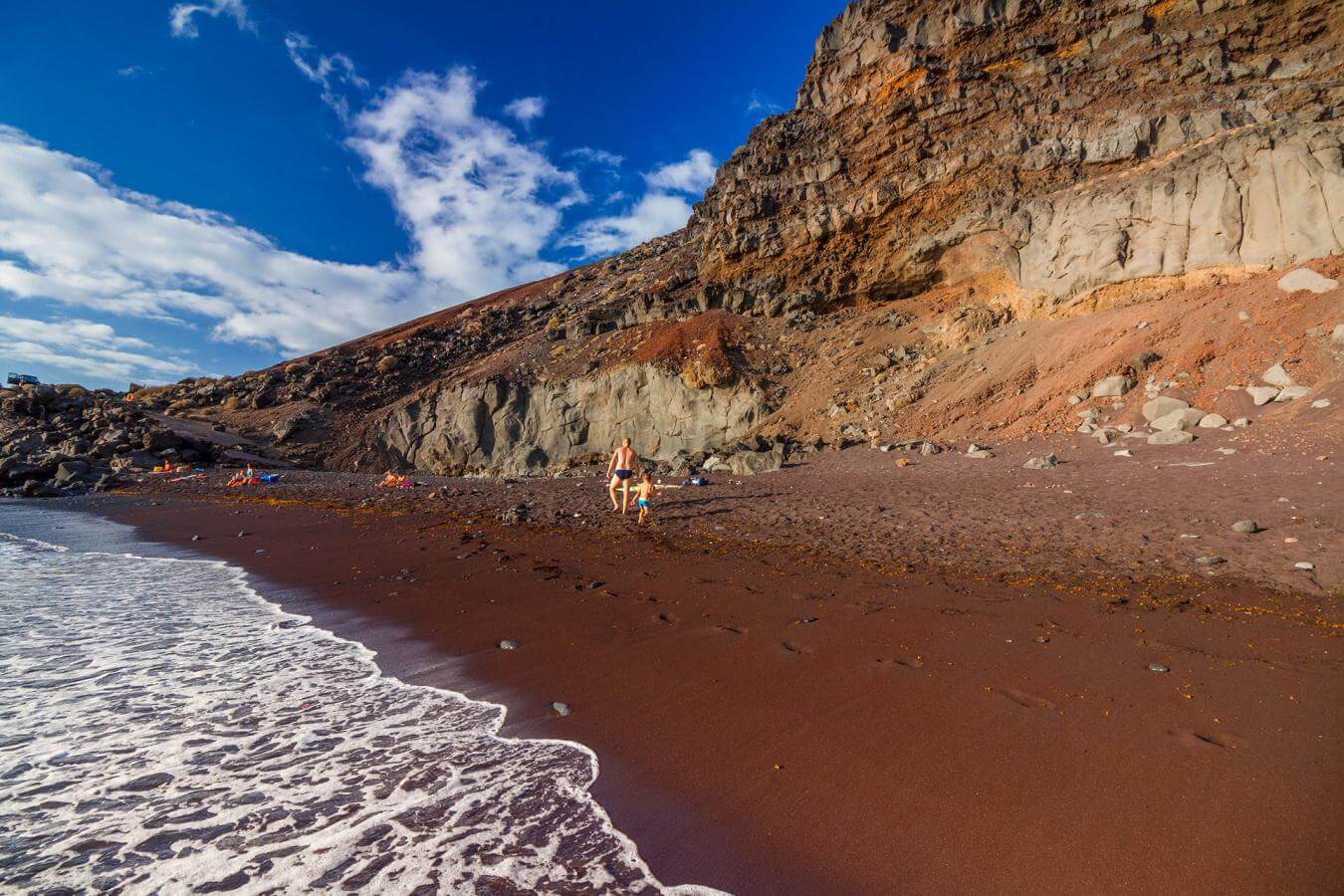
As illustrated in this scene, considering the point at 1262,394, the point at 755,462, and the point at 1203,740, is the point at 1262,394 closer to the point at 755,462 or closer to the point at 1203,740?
the point at 755,462

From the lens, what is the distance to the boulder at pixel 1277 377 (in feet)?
37.7

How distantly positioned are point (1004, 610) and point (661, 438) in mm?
21516

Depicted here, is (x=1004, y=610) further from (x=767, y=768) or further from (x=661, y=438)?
(x=661, y=438)

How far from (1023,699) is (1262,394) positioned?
12.8 meters

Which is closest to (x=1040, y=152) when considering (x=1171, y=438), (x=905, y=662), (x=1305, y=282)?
(x=1305, y=282)

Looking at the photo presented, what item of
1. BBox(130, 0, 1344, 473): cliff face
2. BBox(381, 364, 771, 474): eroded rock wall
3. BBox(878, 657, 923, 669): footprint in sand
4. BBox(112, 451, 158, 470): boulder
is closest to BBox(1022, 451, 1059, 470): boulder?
BBox(130, 0, 1344, 473): cliff face

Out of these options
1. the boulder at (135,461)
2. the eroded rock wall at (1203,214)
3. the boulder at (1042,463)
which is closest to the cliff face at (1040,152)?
the eroded rock wall at (1203,214)

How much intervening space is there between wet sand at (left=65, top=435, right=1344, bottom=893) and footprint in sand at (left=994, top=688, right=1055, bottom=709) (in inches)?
1.2

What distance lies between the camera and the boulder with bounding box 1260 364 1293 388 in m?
11.5

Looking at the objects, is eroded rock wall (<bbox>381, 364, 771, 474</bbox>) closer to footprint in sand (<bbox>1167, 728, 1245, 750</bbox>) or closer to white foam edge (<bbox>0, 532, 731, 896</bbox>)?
white foam edge (<bbox>0, 532, 731, 896</bbox>)

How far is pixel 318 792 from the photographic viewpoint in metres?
2.96

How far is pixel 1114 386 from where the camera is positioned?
46.2 ft

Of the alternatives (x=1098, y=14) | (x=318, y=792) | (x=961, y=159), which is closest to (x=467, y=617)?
(x=318, y=792)

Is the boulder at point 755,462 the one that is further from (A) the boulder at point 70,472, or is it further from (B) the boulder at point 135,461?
(A) the boulder at point 70,472
